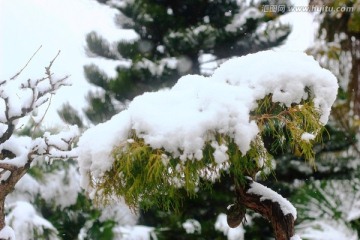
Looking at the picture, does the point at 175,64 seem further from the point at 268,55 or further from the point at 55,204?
the point at 268,55

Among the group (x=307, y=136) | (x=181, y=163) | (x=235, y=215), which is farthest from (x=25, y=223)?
(x=307, y=136)

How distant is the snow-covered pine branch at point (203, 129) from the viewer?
128 centimetres

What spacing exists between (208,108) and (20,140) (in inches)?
61.5

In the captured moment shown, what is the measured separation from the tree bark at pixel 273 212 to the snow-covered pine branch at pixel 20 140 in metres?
1.12

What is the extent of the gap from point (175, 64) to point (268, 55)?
15.4 feet

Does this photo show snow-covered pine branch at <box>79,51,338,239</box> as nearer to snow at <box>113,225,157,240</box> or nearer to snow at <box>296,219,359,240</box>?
snow at <box>296,219,359,240</box>

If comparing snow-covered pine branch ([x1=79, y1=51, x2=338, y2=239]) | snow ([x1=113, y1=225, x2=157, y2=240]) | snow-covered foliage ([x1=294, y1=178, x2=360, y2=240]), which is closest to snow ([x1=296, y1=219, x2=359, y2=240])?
snow-covered foliage ([x1=294, y1=178, x2=360, y2=240])

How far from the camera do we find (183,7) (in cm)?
638

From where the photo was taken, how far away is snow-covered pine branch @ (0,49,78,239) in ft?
7.27

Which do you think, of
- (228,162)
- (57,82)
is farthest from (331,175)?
(228,162)

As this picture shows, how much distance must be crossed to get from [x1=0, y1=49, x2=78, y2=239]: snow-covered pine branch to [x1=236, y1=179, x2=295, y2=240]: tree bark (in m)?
1.12

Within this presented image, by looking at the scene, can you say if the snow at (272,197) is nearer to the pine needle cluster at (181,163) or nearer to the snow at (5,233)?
the pine needle cluster at (181,163)

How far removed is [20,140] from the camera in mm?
2518

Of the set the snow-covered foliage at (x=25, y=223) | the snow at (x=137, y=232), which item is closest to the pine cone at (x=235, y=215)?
the snow-covered foliage at (x=25, y=223)
